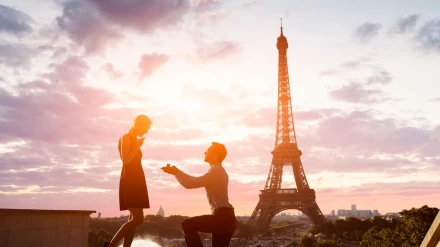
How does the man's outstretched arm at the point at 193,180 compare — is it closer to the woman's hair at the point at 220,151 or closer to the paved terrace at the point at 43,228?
the woman's hair at the point at 220,151

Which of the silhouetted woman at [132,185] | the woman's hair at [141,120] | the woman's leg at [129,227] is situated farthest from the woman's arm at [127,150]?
the woman's leg at [129,227]

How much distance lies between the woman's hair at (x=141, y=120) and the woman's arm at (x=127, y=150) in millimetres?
321

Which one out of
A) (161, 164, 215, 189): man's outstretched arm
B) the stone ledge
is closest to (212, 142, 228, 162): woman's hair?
(161, 164, 215, 189): man's outstretched arm

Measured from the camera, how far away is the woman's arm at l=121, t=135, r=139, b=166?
20.9 feet

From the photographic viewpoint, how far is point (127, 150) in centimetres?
644

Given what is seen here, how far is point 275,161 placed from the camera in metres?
65.3

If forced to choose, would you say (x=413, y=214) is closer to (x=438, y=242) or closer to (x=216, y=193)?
(x=438, y=242)

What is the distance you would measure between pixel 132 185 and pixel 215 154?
1585 mm

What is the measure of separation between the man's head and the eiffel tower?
58.9m

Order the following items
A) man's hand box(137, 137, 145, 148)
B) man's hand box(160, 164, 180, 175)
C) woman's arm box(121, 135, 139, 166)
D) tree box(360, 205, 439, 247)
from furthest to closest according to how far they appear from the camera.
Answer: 1. tree box(360, 205, 439, 247)
2. man's hand box(137, 137, 145, 148)
3. woman's arm box(121, 135, 139, 166)
4. man's hand box(160, 164, 180, 175)

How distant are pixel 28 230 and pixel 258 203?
59.3 metres

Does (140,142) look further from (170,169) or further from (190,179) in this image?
(190,179)

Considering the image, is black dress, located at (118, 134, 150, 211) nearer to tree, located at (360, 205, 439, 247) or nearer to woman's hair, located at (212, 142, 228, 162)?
woman's hair, located at (212, 142, 228, 162)

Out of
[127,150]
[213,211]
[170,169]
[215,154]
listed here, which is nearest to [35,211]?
[127,150]
